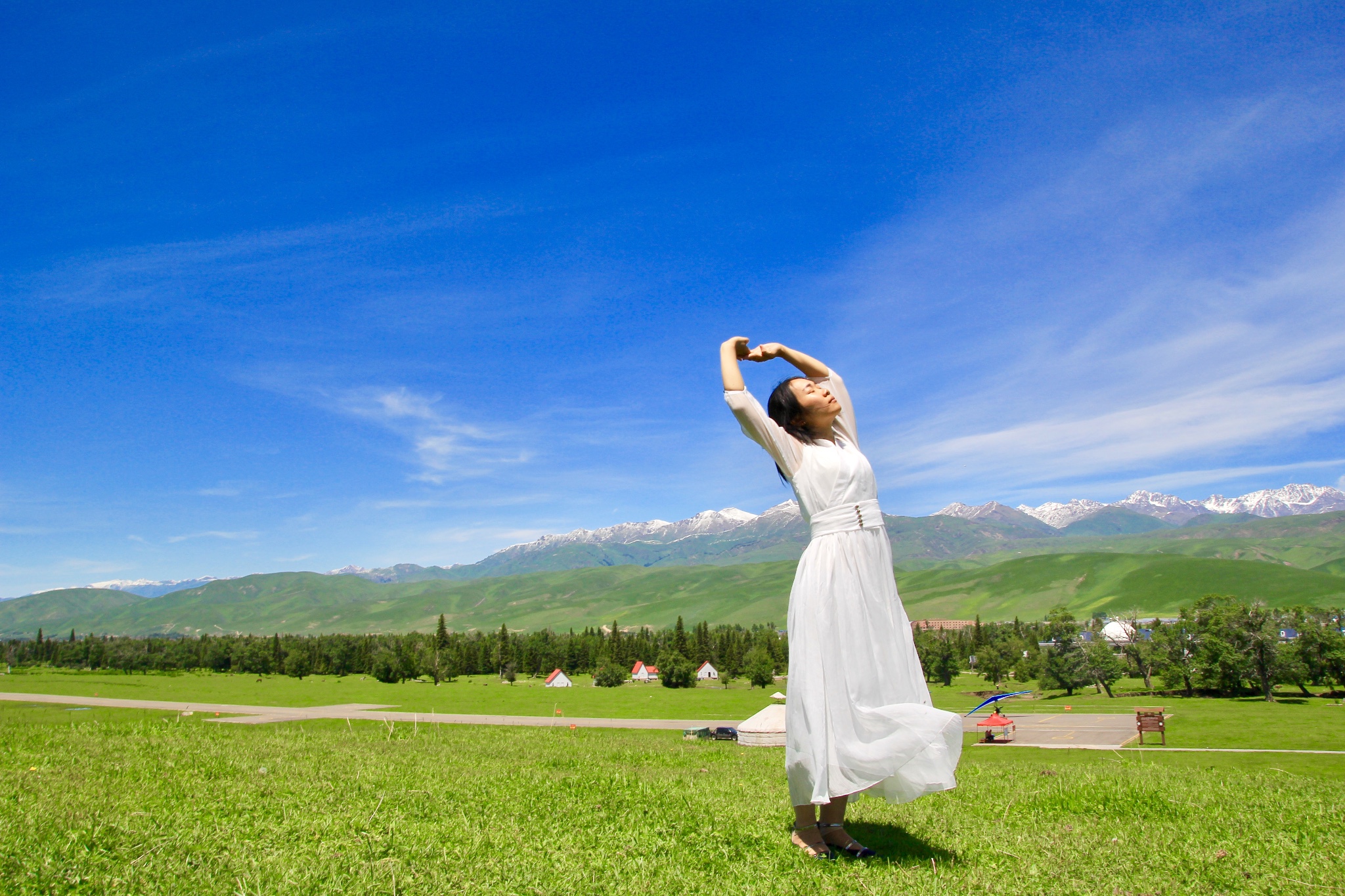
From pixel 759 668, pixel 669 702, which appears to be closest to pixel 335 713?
pixel 669 702

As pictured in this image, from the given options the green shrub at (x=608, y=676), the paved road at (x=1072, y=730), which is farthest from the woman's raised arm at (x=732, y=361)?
the green shrub at (x=608, y=676)

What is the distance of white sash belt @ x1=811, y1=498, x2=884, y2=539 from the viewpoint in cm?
548

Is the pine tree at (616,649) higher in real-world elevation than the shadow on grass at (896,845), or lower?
lower

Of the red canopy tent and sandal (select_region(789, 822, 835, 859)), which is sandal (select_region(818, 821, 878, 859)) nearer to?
sandal (select_region(789, 822, 835, 859))

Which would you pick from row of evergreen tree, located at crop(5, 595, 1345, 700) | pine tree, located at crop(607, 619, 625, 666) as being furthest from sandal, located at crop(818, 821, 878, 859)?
pine tree, located at crop(607, 619, 625, 666)

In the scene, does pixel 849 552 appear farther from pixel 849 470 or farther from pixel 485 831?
pixel 485 831

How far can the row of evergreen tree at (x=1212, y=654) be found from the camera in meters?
71.8

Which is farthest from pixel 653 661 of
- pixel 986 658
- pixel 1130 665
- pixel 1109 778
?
pixel 1109 778

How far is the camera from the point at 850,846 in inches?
201

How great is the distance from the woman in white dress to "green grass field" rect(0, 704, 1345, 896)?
1.63 ft

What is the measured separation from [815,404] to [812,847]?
10.7ft

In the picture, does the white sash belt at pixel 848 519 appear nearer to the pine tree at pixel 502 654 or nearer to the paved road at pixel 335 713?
the paved road at pixel 335 713

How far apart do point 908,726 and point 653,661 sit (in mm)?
162601

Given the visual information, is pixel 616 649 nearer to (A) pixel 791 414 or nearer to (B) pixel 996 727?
(B) pixel 996 727
